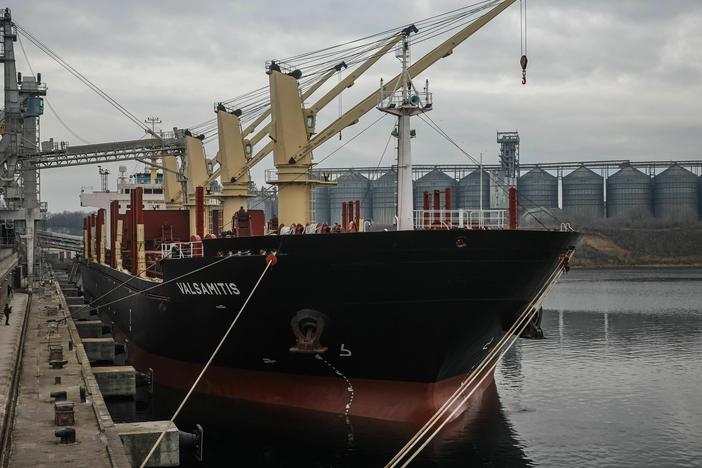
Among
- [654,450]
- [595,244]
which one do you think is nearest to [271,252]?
[654,450]

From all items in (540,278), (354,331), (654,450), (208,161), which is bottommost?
(654,450)

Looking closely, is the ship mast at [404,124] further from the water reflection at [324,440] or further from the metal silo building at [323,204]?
the metal silo building at [323,204]

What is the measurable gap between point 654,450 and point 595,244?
90.5 metres

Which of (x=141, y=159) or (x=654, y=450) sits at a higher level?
(x=141, y=159)

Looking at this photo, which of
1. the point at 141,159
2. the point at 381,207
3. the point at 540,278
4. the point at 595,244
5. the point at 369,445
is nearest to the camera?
the point at 369,445

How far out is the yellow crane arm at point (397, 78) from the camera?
2398 centimetres

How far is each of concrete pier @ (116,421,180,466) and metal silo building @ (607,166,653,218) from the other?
358ft

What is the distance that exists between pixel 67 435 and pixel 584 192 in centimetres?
11202

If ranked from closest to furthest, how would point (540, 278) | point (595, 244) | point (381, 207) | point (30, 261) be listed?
point (540, 278) < point (30, 261) < point (595, 244) < point (381, 207)

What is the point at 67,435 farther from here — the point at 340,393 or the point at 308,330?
the point at 340,393

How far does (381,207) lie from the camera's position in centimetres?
11362

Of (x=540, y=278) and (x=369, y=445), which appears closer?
(x=369, y=445)

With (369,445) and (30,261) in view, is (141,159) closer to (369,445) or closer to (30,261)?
(30,261)

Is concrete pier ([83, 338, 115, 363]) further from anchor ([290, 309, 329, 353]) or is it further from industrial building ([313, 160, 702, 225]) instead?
industrial building ([313, 160, 702, 225])
